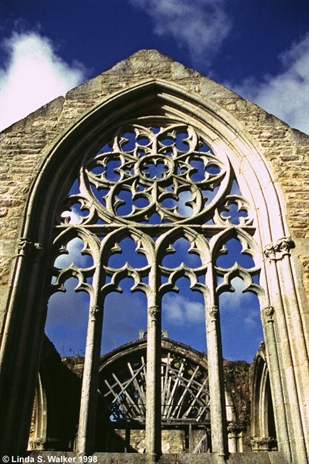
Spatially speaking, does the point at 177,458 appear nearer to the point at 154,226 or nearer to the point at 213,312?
the point at 213,312

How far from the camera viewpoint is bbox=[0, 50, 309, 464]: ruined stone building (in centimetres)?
577

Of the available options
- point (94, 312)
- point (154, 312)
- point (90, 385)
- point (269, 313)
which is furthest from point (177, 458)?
point (269, 313)

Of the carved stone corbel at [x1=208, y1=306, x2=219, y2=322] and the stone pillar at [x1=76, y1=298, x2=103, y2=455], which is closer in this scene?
the stone pillar at [x1=76, y1=298, x2=103, y2=455]

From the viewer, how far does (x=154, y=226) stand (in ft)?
24.7

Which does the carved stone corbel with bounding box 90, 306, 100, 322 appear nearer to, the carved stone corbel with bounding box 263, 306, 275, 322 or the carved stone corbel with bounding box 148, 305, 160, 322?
the carved stone corbel with bounding box 148, 305, 160, 322

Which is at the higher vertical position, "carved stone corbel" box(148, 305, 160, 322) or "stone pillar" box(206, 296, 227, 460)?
"carved stone corbel" box(148, 305, 160, 322)

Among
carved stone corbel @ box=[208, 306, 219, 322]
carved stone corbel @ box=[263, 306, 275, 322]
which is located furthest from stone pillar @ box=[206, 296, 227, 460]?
carved stone corbel @ box=[263, 306, 275, 322]

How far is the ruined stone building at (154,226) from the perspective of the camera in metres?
5.77

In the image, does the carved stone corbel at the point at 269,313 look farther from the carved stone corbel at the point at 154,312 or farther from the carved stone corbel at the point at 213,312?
the carved stone corbel at the point at 154,312

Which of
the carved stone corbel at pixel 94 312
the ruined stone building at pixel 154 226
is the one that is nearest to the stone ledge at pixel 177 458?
the ruined stone building at pixel 154 226

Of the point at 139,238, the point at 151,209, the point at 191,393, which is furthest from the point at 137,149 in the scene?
the point at 191,393

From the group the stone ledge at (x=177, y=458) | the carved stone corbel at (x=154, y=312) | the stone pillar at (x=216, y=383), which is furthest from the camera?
the carved stone corbel at (x=154, y=312)

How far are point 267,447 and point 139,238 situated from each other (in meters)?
7.30

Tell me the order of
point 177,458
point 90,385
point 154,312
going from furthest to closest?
point 154,312 < point 90,385 < point 177,458
